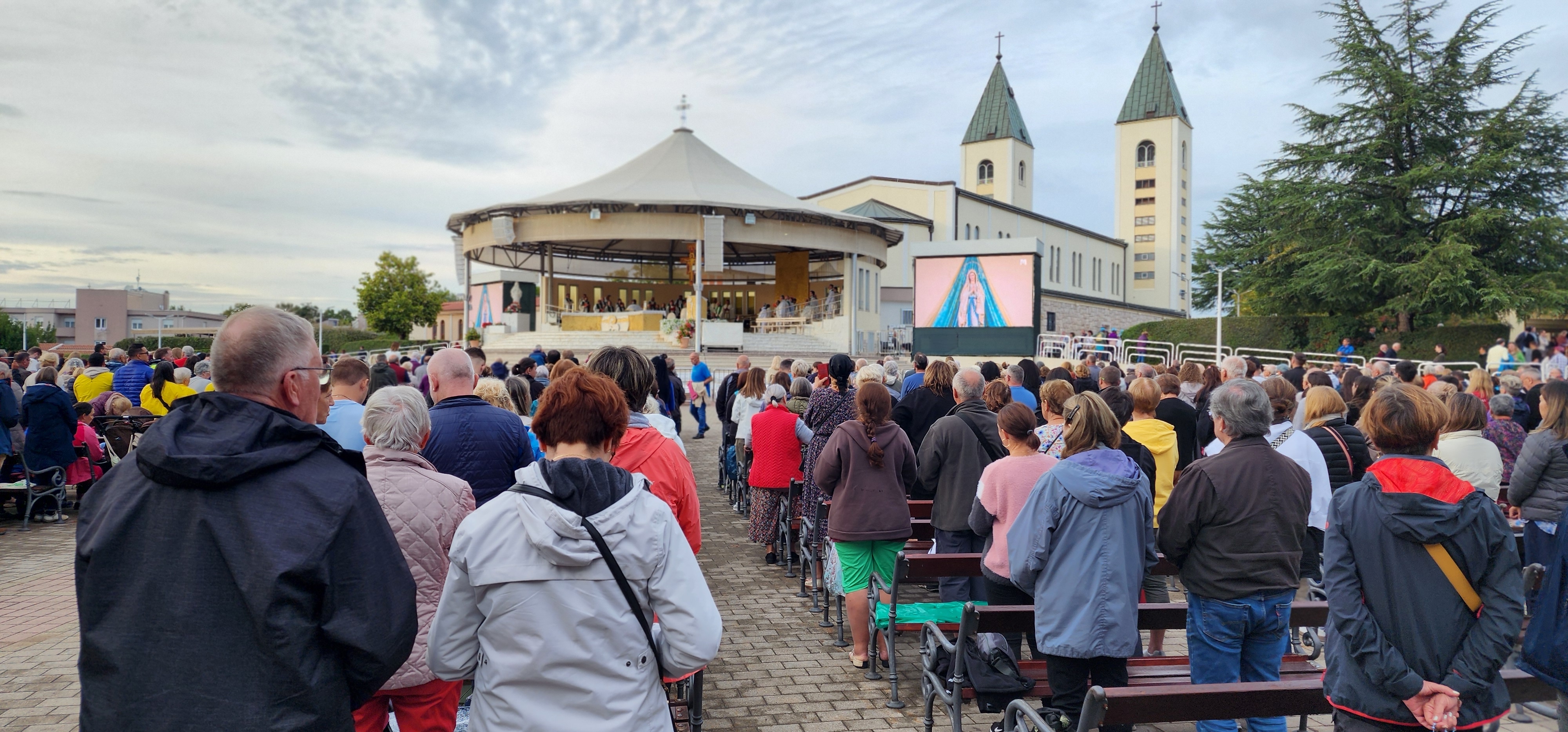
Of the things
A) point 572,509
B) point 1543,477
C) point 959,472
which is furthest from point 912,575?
point 1543,477

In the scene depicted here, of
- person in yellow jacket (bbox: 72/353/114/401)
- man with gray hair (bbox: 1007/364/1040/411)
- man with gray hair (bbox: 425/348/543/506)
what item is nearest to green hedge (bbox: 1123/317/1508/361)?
man with gray hair (bbox: 1007/364/1040/411)

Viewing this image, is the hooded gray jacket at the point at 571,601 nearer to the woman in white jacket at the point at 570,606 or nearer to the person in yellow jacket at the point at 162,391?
the woman in white jacket at the point at 570,606

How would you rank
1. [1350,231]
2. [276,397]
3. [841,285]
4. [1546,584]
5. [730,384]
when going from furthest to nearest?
[841,285] < [1350,231] < [730,384] < [1546,584] < [276,397]

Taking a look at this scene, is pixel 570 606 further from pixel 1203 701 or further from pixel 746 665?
pixel 746 665

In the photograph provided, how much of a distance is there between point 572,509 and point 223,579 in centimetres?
74

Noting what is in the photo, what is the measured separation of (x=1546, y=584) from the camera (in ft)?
10.7

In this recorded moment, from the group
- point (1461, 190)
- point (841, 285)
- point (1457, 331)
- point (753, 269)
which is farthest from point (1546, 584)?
point (753, 269)

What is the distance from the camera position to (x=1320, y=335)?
2884 cm

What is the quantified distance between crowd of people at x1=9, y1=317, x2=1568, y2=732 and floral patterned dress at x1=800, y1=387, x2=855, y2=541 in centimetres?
89

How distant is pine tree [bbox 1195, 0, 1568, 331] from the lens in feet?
82.7

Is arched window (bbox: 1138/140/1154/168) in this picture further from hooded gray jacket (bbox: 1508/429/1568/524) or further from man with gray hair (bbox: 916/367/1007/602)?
man with gray hair (bbox: 916/367/1007/602)

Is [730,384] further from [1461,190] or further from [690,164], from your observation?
[1461,190]

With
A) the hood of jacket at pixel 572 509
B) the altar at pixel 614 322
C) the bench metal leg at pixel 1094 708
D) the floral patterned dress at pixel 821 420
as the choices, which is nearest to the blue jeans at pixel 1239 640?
the bench metal leg at pixel 1094 708

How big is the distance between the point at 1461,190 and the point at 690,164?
2513 centimetres
